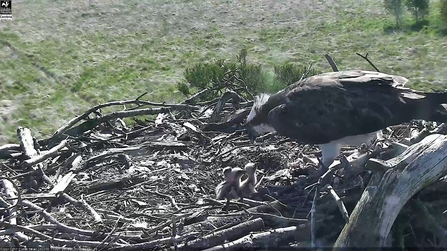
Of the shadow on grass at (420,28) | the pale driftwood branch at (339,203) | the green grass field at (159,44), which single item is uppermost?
the pale driftwood branch at (339,203)

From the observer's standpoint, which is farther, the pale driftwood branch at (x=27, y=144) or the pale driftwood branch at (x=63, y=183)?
the pale driftwood branch at (x=27, y=144)

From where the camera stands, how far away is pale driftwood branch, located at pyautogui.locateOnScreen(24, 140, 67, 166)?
734cm

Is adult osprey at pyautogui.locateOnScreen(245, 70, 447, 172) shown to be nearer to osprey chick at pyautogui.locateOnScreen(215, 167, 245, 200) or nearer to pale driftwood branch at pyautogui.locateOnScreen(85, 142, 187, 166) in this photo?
osprey chick at pyautogui.locateOnScreen(215, 167, 245, 200)


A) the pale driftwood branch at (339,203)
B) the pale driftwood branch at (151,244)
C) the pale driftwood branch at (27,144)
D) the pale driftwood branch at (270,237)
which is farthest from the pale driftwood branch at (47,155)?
the pale driftwood branch at (339,203)

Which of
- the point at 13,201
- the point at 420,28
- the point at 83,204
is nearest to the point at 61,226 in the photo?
→ the point at 83,204

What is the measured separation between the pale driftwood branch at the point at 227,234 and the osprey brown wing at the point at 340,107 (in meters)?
1.57

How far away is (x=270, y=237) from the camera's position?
5.17m

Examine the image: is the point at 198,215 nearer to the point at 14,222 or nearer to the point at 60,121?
the point at 14,222

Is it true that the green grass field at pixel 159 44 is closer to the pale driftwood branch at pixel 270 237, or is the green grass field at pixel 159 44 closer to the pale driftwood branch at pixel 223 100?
the pale driftwood branch at pixel 223 100

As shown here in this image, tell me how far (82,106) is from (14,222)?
12.2 metres

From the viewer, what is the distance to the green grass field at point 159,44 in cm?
1897

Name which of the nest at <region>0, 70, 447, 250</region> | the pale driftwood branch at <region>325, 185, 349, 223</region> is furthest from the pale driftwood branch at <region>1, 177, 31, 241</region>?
the pale driftwood branch at <region>325, 185, 349, 223</region>

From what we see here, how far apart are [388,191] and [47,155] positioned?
4.42m

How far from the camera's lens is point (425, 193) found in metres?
A: 5.42
